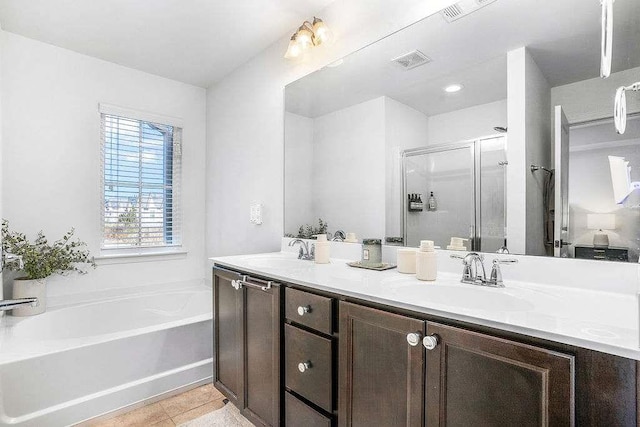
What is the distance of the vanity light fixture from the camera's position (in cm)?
194

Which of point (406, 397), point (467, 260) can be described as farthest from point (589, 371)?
point (467, 260)

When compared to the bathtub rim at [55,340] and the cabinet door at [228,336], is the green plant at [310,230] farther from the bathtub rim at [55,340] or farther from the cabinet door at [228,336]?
the bathtub rim at [55,340]

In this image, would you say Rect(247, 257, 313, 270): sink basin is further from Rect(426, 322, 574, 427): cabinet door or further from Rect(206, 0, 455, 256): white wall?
Rect(426, 322, 574, 427): cabinet door

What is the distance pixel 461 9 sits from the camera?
138 centimetres

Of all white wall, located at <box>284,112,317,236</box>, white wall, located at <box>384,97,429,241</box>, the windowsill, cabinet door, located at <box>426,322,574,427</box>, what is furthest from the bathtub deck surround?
the windowsill

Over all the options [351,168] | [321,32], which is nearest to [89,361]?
[351,168]

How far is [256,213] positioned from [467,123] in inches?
64.3

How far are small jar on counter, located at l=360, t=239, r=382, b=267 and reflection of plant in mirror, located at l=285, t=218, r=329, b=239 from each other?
1.49 ft

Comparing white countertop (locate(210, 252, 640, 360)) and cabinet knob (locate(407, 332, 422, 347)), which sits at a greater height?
white countertop (locate(210, 252, 640, 360))

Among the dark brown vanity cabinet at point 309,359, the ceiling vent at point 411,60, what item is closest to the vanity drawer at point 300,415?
the dark brown vanity cabinet at point 309,359

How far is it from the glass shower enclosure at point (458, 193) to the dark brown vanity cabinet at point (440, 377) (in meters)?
0.61

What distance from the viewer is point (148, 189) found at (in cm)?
293

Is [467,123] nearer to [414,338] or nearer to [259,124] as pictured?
[414,338]

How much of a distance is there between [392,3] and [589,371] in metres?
1.72
